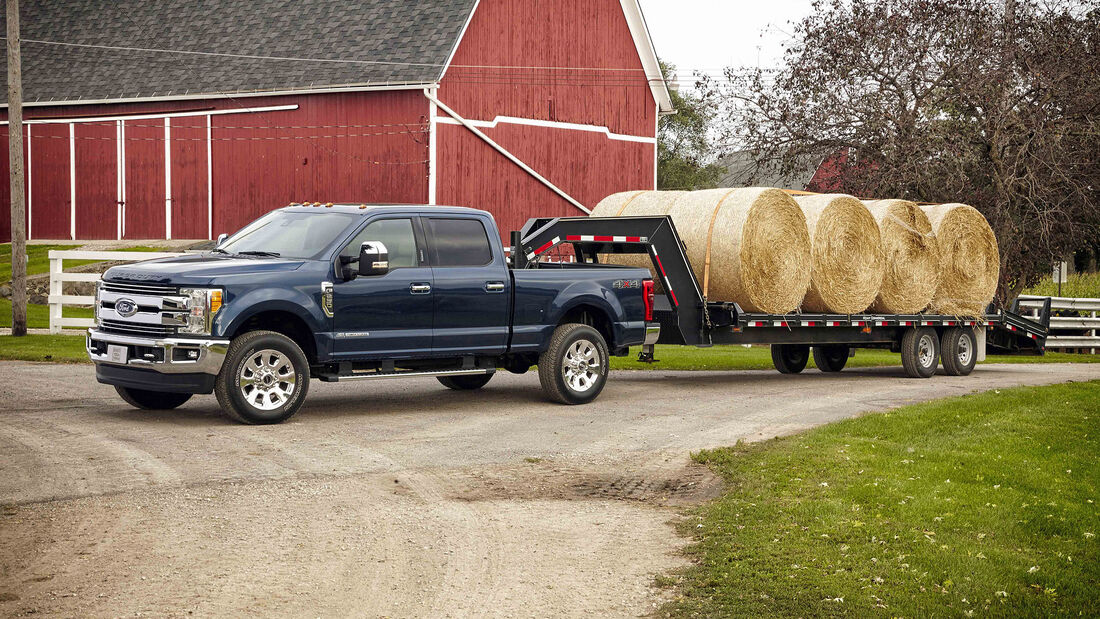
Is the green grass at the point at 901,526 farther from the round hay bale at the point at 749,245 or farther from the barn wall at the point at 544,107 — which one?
the barn wall at the point at 544,107

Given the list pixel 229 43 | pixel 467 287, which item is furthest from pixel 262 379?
pixel 229 43

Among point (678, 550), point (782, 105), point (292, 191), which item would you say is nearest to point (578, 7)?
point (782, 105)

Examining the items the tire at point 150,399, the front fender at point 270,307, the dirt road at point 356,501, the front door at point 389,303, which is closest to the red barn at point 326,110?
the dirt road at point 356,501

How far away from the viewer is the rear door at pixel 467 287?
12.6 m

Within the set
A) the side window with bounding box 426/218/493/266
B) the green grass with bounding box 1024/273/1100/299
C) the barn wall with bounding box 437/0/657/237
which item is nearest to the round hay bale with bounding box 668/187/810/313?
the side window with bounding box 426/218/493/266

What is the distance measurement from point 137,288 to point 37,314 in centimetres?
1479

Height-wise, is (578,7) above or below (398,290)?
above

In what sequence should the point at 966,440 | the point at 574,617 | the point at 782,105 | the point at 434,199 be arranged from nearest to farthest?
the point at 574,617
the point at 966,440
the point at 434,199
the point at 782,105

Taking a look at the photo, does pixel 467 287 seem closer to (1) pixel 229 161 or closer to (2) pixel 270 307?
(2) pixel 270 307

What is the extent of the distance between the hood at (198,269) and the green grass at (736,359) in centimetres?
799

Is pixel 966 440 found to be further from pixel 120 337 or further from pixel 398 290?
pixel 120 337

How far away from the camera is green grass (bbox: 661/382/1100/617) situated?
6109mm

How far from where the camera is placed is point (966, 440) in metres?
10.9

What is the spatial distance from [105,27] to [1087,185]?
2502 cm
